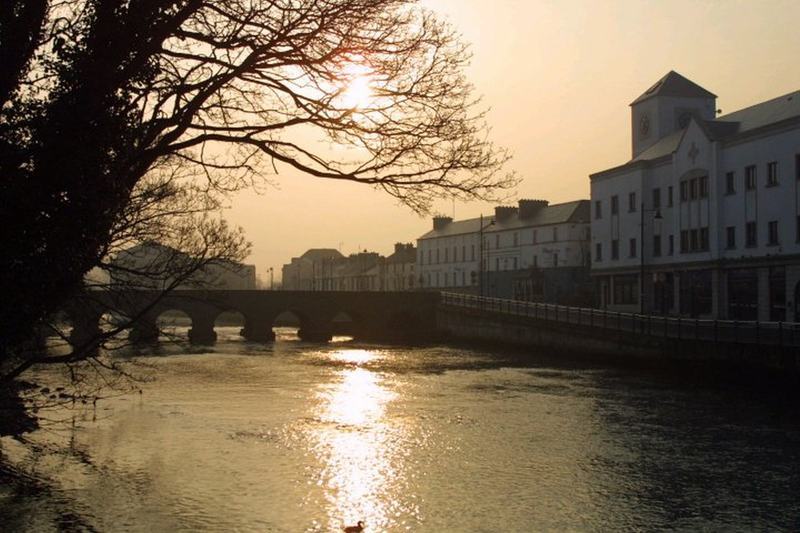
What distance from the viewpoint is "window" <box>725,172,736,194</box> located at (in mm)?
53375

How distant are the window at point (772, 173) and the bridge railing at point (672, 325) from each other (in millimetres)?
9192

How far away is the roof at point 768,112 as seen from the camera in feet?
163

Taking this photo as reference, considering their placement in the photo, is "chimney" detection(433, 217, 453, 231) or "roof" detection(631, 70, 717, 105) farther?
"chimney" detection(433, 217, 453, 231)

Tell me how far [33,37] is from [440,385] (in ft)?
91.0

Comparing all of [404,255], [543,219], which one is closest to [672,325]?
[543,219]

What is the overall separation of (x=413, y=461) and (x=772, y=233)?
3672 centimetres

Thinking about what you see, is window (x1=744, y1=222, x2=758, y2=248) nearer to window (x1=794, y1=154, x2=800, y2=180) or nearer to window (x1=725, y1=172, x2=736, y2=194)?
window (x1=725, y1=172, x2=736, y2=194)

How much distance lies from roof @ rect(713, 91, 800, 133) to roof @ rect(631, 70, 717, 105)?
10.1 meters

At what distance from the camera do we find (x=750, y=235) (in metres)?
51.3

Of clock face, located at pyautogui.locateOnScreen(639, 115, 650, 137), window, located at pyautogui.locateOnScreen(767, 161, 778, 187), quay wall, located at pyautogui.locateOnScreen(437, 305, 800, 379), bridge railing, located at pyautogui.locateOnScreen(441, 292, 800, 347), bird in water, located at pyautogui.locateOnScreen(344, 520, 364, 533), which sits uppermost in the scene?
clock face, located at pyautogui.locateOnScreen(639, 115, 650, 137)

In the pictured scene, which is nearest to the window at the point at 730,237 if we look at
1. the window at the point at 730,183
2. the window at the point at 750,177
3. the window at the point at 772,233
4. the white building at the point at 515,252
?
the window at the point at 730,183

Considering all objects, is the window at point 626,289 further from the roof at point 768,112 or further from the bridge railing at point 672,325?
the roof at point 768,112

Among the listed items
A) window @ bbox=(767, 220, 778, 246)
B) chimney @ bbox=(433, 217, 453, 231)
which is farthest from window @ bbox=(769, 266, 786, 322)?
chimney @ bbox=(433, 217, 453, 231)

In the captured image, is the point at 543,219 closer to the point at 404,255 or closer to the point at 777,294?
the point at 404,255
